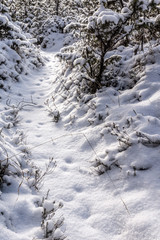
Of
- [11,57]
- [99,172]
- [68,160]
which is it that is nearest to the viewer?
[99,172]

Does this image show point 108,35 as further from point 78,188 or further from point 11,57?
point 11,57

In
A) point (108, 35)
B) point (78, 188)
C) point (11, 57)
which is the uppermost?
point (108, 35)

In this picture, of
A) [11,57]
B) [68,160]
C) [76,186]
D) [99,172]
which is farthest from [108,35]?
[11,57]

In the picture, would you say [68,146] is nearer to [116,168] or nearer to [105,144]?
[105,144]

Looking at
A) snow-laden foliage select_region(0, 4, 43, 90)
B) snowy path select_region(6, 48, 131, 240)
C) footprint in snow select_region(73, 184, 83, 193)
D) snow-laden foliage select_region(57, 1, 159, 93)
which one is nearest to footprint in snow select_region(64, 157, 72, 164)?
snowy path select_region(6, 48, 131, 240)

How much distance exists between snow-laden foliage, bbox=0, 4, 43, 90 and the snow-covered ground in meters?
2.36

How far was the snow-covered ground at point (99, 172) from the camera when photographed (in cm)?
208

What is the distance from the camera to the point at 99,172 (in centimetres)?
292

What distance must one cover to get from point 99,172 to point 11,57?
582 cm

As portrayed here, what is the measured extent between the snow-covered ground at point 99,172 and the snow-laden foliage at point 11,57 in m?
2.36

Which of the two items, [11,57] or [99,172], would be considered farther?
[11,57]

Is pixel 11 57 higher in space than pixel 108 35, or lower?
lower

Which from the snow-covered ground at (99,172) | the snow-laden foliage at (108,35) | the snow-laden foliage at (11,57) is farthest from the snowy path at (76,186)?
the snow-laden foliage at (11,57)

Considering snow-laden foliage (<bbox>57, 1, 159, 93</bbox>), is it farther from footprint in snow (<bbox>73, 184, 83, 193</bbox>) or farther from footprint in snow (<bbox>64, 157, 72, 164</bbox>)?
footprint in snow (<bbox>73, 184, 83, 193</bbox>)
